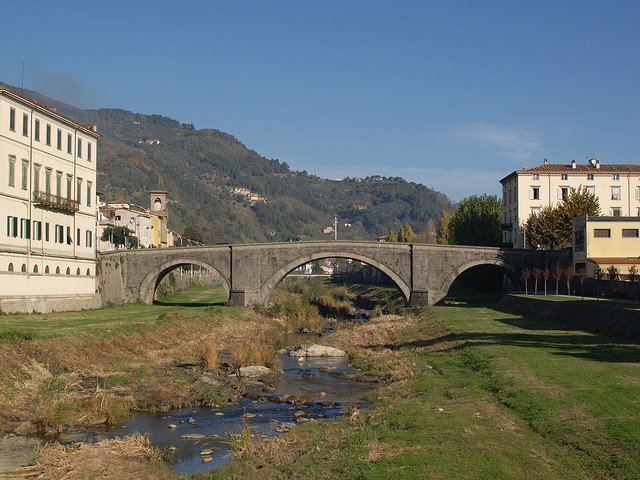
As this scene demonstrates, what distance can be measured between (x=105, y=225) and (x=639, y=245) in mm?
64320

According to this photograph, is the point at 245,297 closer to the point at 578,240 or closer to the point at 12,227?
the point at 12,227

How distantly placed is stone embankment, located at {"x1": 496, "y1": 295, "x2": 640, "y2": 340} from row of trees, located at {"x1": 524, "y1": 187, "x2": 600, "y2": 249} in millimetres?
23591

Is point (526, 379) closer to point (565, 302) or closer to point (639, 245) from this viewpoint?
point (565, 302)

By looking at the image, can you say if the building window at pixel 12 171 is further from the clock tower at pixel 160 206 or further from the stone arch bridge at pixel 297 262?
the clock tower at pixel 160 206

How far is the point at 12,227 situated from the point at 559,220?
5527cm

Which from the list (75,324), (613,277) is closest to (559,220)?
(613,277)

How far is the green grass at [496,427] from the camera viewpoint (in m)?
14.1

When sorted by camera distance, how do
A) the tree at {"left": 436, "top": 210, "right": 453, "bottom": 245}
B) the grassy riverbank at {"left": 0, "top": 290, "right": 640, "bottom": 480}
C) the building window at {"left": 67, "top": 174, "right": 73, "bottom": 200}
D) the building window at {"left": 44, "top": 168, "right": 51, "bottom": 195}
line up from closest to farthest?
the grassy riverbank at {"left": 0, "top": 290, "right": 640, "bottom": 480}
the building window at {"left": 44, "top": 168, "right": 51, "bottom": 195}
the building window at {"left": 67, "top": 174, "right": 73, "bottom": 200}
the tree at {"left": 436, "top": 210, "right": 453, "bottom": 245}

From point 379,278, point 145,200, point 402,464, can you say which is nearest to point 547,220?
point 379,278

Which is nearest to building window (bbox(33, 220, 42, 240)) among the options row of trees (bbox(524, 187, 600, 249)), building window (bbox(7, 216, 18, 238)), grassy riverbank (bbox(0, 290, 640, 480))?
building window (bbox(7, 216, 18, 238))

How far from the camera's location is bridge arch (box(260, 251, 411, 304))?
66625 mm

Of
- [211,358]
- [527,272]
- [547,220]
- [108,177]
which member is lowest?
[211,358]

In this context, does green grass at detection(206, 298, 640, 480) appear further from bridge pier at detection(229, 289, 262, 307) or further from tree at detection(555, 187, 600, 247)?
tree at detection(555, 187, 600, 247)

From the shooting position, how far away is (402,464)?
47.8 ft
